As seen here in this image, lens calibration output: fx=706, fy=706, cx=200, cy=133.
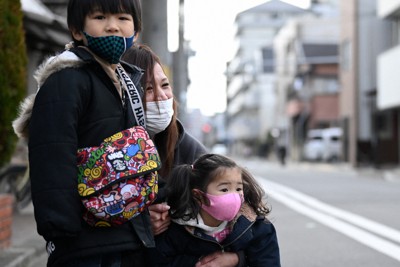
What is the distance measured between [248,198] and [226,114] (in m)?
144

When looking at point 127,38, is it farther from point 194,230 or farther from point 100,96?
point 194,230

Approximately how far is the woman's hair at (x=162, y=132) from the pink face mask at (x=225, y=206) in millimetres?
343

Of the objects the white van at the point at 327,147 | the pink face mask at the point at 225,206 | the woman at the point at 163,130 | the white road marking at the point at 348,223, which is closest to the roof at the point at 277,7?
the white van at the point at 327,147

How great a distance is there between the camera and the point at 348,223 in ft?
32.9

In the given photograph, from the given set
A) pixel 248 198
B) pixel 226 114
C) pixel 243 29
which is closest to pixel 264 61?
pixel 243 29

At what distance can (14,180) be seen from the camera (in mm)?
10055

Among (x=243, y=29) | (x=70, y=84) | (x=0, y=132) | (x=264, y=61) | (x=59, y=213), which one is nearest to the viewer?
(x=59, y=213)

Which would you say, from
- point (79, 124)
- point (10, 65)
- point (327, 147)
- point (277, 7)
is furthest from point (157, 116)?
point (327, 147)

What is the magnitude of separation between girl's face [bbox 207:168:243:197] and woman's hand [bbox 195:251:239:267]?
0.25 meters

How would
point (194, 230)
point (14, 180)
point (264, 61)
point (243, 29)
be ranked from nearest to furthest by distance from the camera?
point (194, 230), point (14, 180), point (264, 61), point (243, 29)

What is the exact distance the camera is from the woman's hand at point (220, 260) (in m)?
2.76

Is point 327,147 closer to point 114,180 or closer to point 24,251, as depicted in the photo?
point 24,251

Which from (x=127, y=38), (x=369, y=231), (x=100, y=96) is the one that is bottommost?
(x=369, y=231)

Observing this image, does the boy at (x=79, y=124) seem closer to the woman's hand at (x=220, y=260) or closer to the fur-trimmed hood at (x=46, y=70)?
the fur-trimmed hood at (x=46, y=70)
